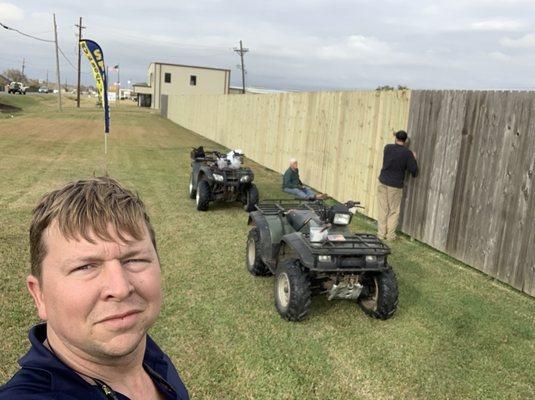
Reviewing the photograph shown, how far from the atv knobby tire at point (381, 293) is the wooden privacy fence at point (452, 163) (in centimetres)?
229

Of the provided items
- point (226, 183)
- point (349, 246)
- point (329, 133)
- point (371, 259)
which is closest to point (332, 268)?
point (349, 246)

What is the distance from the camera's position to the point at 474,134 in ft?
23.0

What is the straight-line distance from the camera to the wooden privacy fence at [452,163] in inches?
245

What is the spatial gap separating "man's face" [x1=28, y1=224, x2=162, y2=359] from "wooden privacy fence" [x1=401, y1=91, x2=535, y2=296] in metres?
5.96

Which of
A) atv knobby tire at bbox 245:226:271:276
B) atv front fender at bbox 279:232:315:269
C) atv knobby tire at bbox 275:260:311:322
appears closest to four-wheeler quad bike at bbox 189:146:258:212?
atv knobby tire at bbox 245:226:271:276

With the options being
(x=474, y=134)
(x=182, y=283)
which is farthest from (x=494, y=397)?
(x=474, y=134)

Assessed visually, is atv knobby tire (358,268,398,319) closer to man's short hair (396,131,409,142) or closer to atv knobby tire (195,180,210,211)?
man's short hair (396,131,409,142)

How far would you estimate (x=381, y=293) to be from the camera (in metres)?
4.92

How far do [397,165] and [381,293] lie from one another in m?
3.62

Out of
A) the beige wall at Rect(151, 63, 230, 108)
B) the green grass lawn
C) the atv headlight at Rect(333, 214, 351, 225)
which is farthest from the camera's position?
the beige wall at Rect(151, 63, 230, 108)

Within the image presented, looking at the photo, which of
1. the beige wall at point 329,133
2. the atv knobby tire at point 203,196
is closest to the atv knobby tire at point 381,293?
the beige wall at point 329,133

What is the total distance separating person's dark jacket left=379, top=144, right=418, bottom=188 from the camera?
797 centimetres

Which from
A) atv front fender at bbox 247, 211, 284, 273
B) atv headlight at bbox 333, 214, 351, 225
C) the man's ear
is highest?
the man's ear

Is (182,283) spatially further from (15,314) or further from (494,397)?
(494,397)
